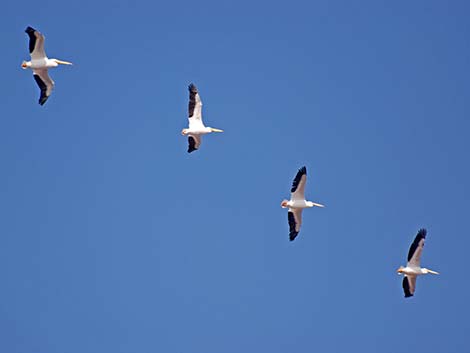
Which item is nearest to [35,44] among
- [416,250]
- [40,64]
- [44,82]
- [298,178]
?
[40,64]

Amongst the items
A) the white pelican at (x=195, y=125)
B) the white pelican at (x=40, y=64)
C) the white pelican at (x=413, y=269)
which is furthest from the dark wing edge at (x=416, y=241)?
the white pelican at (x=40, y=64)

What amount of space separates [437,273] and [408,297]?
1433 millimetres

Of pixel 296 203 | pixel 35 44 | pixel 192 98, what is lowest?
pixel 296 203

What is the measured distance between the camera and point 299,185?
2453 inches

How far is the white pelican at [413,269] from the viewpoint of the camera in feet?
200

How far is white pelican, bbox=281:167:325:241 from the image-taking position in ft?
204

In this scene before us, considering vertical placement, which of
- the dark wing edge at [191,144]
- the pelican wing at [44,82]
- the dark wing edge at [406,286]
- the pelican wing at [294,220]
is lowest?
the dark wing edge at [406,286]

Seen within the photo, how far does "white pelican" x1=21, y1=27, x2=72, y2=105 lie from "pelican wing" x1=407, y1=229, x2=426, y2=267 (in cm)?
1282

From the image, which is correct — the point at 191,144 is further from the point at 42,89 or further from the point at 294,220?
the point at 42,89

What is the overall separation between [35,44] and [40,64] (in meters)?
0.80

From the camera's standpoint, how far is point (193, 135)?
209 feet

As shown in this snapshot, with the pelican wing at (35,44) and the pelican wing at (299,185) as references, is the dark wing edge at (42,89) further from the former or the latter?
the pelican wing at (299,185)

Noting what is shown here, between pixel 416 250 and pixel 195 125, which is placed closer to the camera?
pixel 416 250

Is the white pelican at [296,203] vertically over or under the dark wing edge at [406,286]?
over
